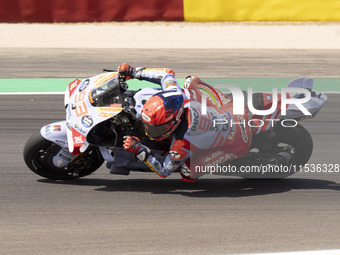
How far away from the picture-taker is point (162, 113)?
6.12 m

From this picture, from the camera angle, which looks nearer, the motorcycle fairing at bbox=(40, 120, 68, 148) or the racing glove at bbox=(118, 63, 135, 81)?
the racing glove at bbox=(118, 63, 135, 81)

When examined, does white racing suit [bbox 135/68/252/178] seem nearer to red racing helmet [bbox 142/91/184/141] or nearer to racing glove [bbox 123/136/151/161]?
racing glove [bbox 123/136/151/161]

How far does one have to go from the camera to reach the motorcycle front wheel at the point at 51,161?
6.93 m

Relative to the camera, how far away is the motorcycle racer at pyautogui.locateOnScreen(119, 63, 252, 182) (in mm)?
6211

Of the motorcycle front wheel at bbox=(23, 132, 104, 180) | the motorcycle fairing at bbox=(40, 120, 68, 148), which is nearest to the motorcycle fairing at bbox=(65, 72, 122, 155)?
the motorcycle fairing at bbox=(40, 120, 68, 148)

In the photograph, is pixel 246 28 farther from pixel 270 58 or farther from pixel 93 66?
pixel 93 66

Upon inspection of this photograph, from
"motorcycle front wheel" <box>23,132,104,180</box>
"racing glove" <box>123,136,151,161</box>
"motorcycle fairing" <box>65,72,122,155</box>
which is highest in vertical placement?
"motorcycle fairing" <box>65,72,122,155</box>

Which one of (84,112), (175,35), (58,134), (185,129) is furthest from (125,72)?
(175,35)

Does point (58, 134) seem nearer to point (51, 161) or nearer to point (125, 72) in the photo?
point (51, 161)

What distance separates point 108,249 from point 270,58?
8.42 meters

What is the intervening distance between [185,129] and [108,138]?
77 cm

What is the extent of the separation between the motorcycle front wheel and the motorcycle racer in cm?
76

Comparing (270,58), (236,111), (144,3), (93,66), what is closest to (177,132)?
(236,111)

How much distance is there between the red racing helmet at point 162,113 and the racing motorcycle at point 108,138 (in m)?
0.23
